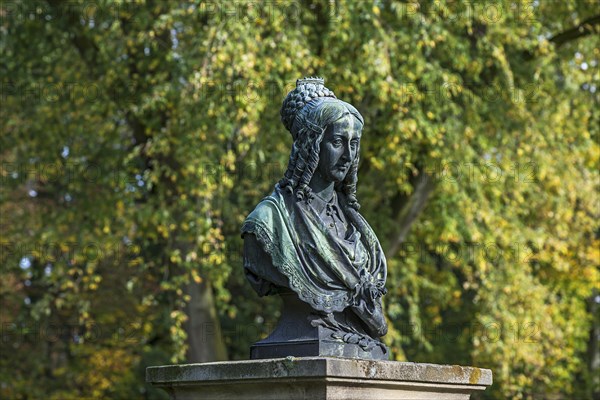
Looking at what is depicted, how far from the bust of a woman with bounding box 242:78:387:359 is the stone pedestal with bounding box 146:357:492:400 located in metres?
0.33

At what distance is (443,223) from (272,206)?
8.78 meters

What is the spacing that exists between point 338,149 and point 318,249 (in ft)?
2.08

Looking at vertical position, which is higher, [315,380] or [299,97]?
[299,97]

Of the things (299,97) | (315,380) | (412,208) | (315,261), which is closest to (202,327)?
(412,208)

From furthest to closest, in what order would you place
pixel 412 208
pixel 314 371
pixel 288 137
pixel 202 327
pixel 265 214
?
pixel 412 208 → pixel 202 327 → pixel 288 137 → pixel 265 214 → pixel 314 371

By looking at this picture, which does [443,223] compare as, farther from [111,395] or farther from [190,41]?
[111,395]

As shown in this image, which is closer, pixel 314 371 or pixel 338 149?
pixel 314 371

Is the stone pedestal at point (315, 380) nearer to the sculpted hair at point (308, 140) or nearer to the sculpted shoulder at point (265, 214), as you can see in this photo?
the sculpted shoulder at point (265, 214)

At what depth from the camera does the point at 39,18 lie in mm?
16562

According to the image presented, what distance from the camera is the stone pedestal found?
611cm

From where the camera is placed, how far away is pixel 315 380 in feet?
20.0

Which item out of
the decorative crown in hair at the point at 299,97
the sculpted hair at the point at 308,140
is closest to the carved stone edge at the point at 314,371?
the sculpted hair at the point at 308,140

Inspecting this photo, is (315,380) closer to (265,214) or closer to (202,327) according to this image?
(265,214)

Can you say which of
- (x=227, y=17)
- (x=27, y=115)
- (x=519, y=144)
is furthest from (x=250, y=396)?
(x=27, y=115)
